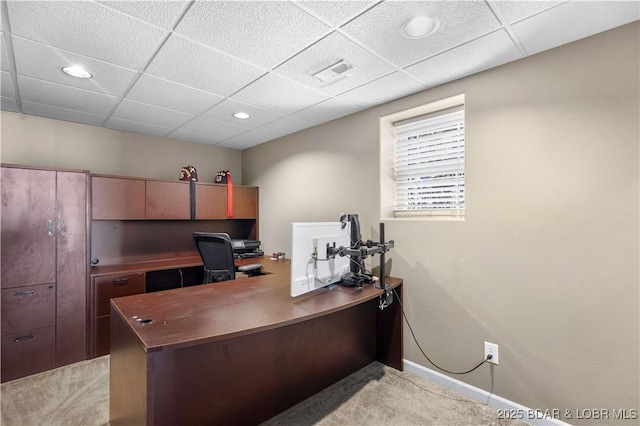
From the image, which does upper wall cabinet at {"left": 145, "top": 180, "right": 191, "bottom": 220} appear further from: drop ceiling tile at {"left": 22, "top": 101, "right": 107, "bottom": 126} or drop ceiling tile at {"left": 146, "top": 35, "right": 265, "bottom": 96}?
drop ceiling tile at {"left": 146, "top": 35, "right": 265, "bottom": 96}

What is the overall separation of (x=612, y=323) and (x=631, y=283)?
0.25m

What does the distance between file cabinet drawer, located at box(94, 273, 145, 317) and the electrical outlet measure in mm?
3200

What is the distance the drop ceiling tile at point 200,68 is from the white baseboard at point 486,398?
8.85ft

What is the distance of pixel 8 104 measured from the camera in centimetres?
276

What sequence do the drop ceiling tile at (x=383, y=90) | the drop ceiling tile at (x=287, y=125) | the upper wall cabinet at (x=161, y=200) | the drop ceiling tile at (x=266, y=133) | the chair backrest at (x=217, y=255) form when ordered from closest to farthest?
1. the drop ceiling tile at (x=383, y=90)
2. the chair backrest at (x=217, y=255)
3. the upper wall cabinet at (x=161, y=200)
4. the drop ceiling tile at (x=287, y=125)
5. the drop ceiling tile at (x=266, y=133)

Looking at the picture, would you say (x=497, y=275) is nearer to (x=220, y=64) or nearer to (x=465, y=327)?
(x=465, y=327)

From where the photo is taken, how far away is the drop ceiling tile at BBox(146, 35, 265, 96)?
A: 6.19 feet

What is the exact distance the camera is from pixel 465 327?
2.24 metres

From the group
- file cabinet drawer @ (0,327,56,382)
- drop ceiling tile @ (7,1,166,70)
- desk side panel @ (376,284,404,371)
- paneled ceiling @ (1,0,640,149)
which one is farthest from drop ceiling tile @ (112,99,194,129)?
desk side panel @ (376,284,404,371)

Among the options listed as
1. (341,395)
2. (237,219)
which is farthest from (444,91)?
(237,219)

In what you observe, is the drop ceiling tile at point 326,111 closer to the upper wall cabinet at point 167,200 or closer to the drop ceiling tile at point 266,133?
the drop ceiling tile at point 266,133

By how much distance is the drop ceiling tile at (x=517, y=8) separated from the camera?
1478 millimetres

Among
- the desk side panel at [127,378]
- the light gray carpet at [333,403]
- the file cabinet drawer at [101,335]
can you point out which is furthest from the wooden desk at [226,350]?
the file cabinet drawer at [101,335]

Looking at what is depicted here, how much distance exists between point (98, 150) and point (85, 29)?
2232mm
